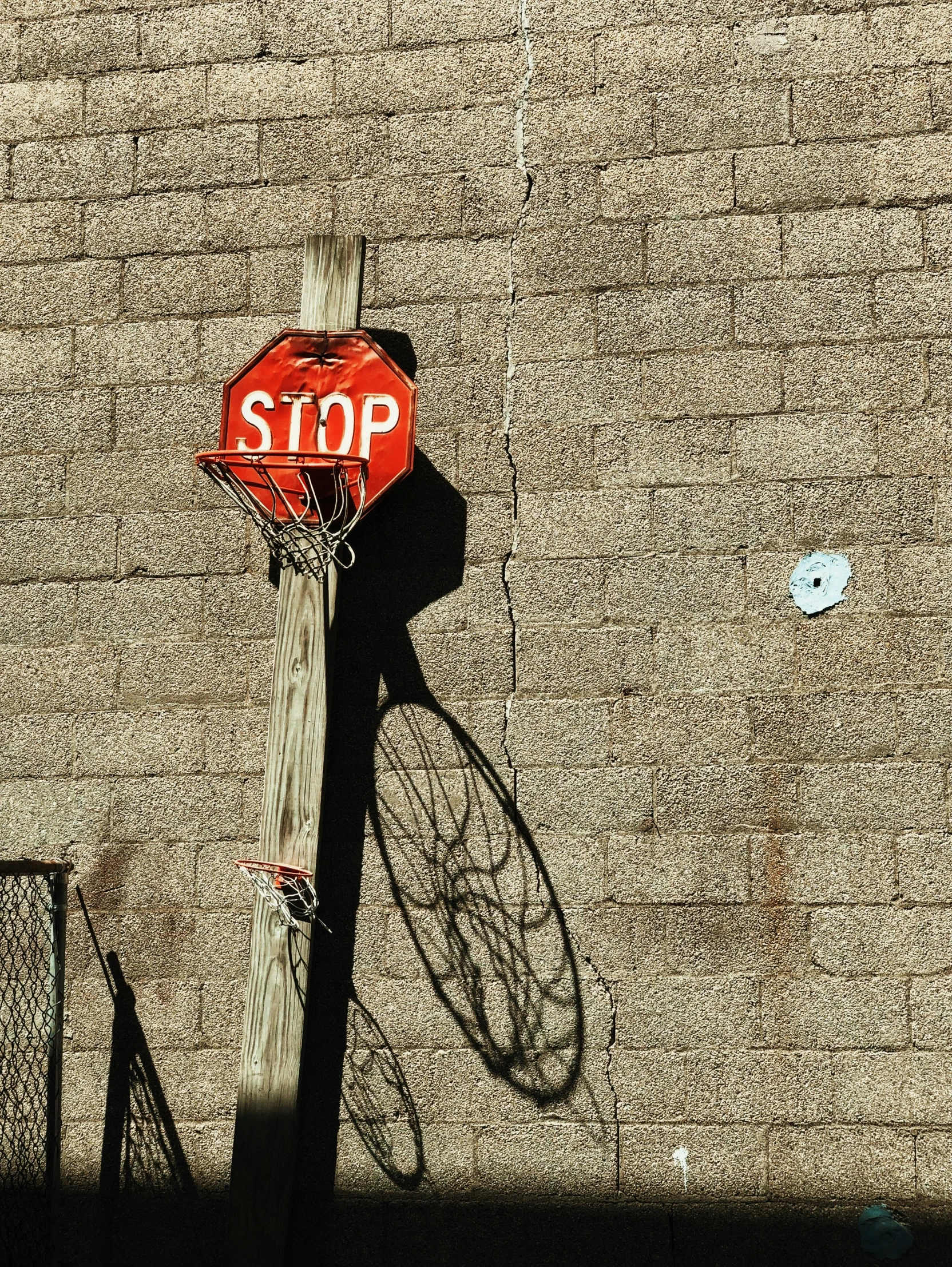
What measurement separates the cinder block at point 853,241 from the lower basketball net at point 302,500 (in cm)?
162

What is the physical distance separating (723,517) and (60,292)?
2528 mm

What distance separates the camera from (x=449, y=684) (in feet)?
14.4

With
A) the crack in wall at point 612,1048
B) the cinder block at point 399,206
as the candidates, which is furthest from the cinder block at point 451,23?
the crack in wall at point 612,1048

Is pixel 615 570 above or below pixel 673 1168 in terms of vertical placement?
above

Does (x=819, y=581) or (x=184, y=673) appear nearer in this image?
(x=819, y=581)

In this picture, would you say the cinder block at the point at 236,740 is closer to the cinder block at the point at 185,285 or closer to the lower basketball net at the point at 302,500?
the lower basketball net at the point at 302,500

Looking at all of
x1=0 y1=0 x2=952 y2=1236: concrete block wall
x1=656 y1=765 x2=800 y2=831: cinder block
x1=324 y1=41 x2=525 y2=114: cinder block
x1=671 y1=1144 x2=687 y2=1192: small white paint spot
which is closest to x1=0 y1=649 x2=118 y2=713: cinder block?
x1=0 y1=0 x2=952 y2=1236: concrete block wall

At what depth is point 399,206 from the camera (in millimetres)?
4637

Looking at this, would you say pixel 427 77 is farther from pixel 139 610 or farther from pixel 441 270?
pixel 139 610

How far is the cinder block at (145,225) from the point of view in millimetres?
4762

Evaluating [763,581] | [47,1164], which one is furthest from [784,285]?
[47,1164]

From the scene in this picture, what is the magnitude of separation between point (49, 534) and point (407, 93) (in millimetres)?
2017

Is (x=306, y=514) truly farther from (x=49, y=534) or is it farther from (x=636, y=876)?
(x=636, y=876)

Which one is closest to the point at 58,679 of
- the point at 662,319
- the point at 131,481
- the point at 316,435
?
the point at 131,481
